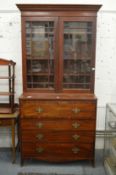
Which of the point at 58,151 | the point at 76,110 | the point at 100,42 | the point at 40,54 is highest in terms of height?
the point at 100,42

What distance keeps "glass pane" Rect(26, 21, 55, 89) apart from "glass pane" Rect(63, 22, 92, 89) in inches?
7.0

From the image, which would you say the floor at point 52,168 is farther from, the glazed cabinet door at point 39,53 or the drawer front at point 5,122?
the glazed cabinet door at point 39,53

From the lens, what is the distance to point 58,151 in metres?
2.91

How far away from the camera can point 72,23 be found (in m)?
2.78

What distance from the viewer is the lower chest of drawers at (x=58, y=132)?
2807 millimetres

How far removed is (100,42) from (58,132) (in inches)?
51.2

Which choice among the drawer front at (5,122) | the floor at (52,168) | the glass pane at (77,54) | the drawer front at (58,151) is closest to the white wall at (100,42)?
the glass pane at (77,54)

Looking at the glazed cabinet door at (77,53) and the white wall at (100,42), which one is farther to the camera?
the white wall at (100,42)

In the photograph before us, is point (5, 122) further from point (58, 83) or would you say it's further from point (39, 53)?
point (39, 53)

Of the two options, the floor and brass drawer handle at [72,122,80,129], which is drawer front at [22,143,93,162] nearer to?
A: the floor

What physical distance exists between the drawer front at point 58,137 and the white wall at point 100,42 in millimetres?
607

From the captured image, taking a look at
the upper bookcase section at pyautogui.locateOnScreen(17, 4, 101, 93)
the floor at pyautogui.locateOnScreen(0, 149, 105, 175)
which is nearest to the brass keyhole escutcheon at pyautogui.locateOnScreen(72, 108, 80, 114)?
the upper bookcase section at pyautogui.locateOnScreen(17, 4, 101, 93)

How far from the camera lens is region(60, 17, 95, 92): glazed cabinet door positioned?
277 centimetres

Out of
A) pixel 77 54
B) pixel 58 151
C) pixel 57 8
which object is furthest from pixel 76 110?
pixel 57 8
